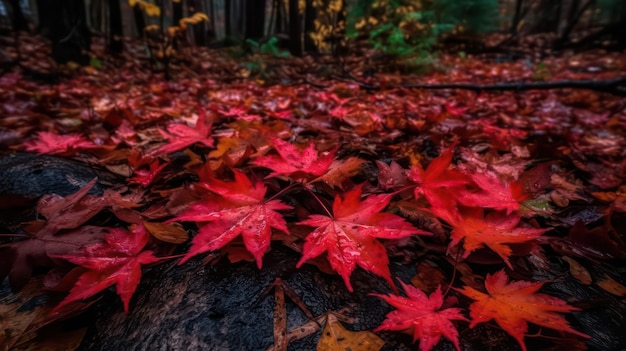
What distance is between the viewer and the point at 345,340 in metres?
0.63

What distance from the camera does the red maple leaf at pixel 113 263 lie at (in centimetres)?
65

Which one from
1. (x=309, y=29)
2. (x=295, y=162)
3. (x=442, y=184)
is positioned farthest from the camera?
(x=309, y=29)

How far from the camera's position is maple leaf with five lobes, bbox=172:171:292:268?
2.21ft

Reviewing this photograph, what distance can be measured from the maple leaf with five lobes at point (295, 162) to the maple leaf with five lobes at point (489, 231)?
0.38 meters

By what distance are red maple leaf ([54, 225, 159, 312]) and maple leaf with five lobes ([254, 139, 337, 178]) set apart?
0.38 metres

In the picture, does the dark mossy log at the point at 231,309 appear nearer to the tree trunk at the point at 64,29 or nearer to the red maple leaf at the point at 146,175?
the red maple leaf at the point at 146,175

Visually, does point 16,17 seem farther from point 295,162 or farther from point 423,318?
point 423,318

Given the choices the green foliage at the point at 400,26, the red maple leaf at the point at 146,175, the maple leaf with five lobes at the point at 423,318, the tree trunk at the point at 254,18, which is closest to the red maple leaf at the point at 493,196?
the maple leaf with five lobes at the point at 423,318

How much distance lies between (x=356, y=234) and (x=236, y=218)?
0.29 metres

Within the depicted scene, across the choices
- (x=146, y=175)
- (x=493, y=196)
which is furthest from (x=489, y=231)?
(x=146, y=175)

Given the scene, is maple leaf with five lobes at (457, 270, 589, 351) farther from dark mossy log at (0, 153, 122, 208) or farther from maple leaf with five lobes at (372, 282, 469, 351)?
dark mossy log at (0, 153, 122, 208)

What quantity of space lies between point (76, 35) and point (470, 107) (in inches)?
244

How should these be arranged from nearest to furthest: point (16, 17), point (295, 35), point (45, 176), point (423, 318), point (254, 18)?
point (423, 318)
point (45, 176)
point (16, 17)
point (295, 35)
point (254, 18)

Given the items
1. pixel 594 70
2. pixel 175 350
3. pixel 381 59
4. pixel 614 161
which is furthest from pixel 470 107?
pixel 594 70
